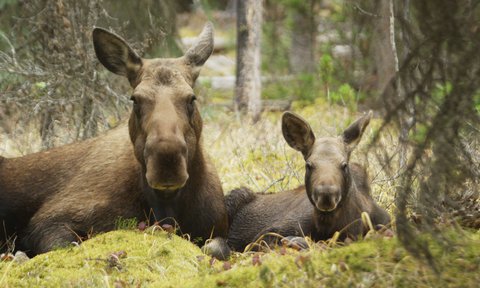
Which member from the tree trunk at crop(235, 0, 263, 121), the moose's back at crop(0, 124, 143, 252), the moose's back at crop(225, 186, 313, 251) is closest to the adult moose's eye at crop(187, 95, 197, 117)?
the moose's back at crop(0, 124, 143, 252)

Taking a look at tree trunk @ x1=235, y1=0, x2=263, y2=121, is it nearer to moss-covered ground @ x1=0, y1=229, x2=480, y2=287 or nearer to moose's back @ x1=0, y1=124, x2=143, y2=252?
moose's back @ x1=0, y1=124, x2=143, y2=252

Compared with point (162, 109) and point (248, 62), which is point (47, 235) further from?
point (248, 62)

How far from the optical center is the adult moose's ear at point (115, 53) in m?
8.12

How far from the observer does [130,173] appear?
8258 mm

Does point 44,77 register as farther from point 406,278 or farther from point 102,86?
point 406,278

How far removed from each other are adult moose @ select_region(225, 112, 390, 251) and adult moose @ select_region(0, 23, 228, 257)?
88 centimetres

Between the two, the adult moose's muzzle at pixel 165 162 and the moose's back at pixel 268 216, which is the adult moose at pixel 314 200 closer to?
the moose's back at pixel 268 216

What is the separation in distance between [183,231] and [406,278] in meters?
3.54

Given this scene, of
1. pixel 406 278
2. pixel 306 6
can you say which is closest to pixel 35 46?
pixel 406 278

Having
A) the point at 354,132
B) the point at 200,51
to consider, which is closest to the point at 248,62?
the point at 354,132

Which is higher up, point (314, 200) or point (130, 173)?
point (130, 173)

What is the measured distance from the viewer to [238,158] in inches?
475

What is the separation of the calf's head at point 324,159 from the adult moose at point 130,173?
0.94 metres

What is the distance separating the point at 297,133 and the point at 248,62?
901cm
